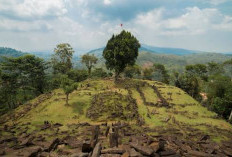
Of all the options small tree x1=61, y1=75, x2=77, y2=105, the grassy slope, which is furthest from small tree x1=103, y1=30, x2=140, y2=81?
small tree x1=61, y1=75, x2=77, y2=105

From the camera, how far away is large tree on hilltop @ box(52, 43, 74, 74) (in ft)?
166

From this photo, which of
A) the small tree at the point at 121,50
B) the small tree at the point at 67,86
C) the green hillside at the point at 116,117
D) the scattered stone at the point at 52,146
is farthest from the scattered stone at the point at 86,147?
the small tree at the point at 121,50

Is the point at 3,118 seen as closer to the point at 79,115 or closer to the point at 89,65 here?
the point at 79,115

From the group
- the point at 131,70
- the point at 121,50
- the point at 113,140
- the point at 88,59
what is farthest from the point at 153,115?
the point at 131,70

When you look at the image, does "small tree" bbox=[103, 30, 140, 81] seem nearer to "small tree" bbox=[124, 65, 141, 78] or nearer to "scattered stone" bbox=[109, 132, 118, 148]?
"scattered stone" bbox=[109, 132, 118, 148]

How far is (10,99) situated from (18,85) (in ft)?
13.1

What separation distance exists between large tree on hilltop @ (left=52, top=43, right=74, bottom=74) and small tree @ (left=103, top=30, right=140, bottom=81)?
59.4 feet

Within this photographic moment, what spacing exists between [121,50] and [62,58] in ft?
85.2

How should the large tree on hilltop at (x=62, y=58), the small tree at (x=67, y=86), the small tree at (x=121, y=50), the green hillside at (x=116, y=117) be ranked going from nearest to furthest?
1. the green hillside at (x=116, y=117)
2. the small tree at (x=67, y=86)
3. the small tree at (x=121, y=50)
4. the large tree on hilltop at (x=62, y=58)

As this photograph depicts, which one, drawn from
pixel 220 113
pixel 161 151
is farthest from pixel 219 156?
Result: pixel 220 113

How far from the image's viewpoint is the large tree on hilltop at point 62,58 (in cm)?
5059

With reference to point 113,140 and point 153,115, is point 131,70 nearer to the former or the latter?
point 153,115

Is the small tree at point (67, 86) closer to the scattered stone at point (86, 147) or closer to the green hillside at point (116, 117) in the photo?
the green hillside at point (116, 117)

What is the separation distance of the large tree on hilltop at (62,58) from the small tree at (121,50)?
18117 mm
